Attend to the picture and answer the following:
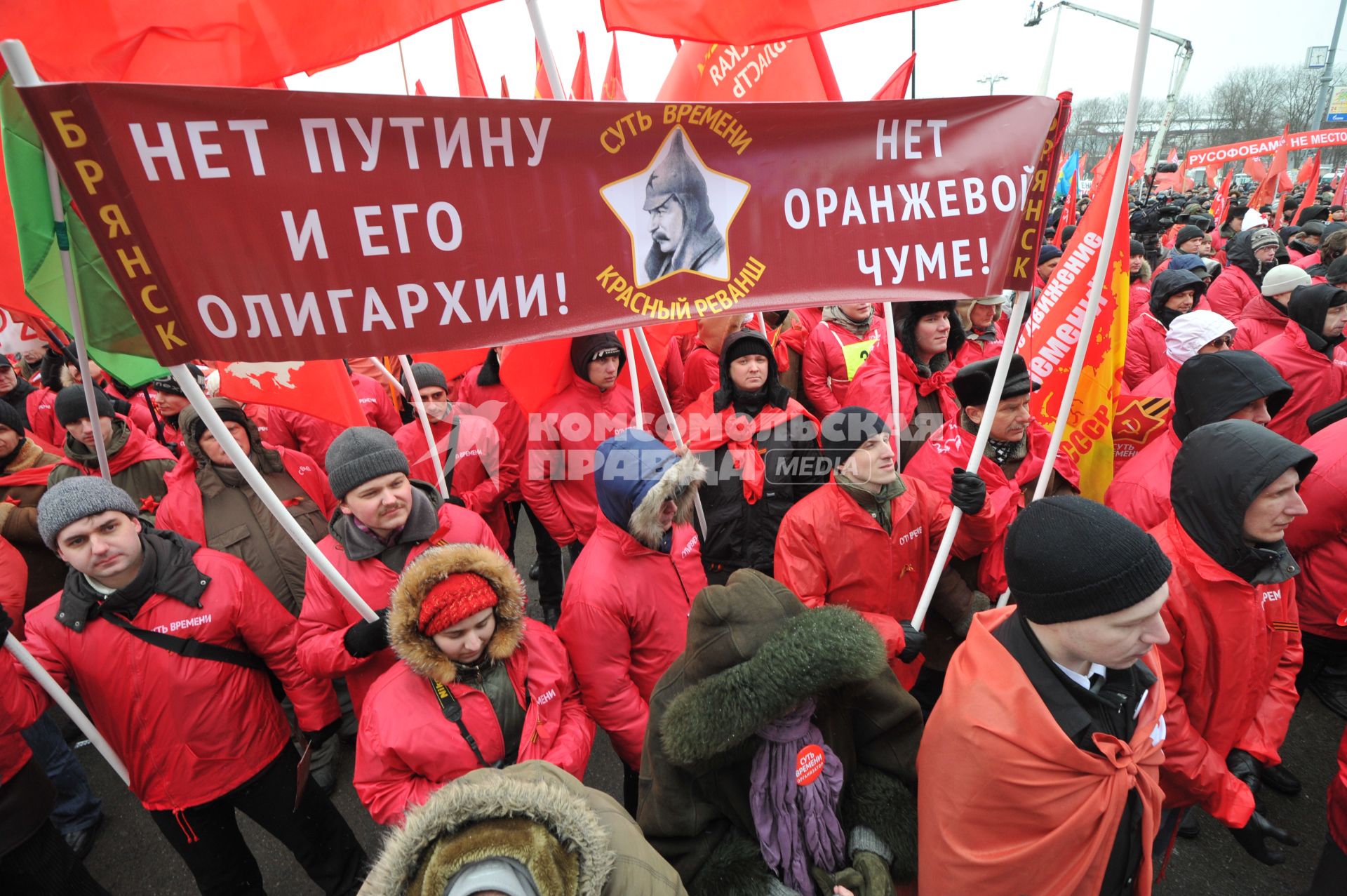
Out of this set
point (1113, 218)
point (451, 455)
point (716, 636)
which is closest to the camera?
point (716, 636)

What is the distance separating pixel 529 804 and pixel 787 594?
2.86ft

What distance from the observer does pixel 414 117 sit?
5.65 ft

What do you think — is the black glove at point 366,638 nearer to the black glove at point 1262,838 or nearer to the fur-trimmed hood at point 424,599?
the fur-trimmed hood at point 424,599

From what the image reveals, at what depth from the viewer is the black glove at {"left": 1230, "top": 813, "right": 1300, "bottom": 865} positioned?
2816 millimetres

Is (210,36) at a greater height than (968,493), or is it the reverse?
(210,36)

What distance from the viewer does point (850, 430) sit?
3.00 metres

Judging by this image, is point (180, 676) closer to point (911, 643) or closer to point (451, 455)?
point (451, 455)

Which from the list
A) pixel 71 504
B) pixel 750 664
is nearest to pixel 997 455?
pixel 750 664

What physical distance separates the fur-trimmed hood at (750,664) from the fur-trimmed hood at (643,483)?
2.55ft

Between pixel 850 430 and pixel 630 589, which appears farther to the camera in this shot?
pixel 850 430

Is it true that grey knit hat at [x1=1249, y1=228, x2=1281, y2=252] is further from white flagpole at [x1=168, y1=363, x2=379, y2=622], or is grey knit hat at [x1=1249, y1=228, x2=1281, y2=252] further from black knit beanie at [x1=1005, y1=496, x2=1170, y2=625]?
white flagpole at [x1=168, y1=363, x2=379, y2=622]

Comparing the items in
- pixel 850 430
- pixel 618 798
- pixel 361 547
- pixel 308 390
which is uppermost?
pixel 308 390

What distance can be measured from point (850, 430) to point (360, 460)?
81.3 inches

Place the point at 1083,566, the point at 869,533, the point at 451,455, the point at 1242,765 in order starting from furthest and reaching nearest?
the point at 451,455 < the point at 869,533 < the point at 1242,765 < the point at 1083,566
